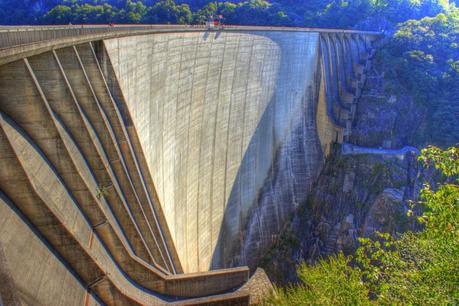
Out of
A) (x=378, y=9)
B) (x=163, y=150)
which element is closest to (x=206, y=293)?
(x=163, y=150)

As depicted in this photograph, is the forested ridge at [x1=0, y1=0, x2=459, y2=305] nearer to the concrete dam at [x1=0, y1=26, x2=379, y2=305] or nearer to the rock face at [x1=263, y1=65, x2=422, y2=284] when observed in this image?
the rock face at [x1=263, y1=65, x2=422, y2=284]

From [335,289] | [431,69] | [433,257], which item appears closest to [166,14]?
[431,69]

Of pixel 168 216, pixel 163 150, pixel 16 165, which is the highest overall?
pixel 16 165

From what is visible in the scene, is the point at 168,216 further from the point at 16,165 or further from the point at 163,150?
the point at 16,165

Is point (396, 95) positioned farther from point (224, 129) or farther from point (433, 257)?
point (433, 257)

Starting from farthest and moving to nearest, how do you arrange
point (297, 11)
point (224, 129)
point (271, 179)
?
point (297, 11) < point (271, 179) < point (224, 129)

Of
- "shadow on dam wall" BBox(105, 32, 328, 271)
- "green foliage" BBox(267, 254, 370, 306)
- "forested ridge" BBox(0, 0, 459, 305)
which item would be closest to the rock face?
"forested ridge" BBox(0, 0, 459, 305)
